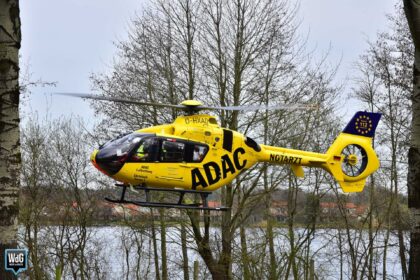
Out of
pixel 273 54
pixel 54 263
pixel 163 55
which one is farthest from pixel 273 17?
pixel 54 263

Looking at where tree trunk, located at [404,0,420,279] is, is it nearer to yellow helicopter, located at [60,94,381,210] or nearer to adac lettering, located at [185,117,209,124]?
yellow helicopter, located at [60,94,381,210]

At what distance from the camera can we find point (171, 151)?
23.9 ft

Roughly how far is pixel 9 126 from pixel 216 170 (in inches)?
128

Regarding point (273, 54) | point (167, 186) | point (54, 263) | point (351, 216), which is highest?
point (273, 54)

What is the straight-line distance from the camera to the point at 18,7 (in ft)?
18.9

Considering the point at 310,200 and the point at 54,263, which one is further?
the point at 54,263

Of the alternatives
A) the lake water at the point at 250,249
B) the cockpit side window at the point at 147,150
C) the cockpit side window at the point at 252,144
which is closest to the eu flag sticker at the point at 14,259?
the cockpit side window at the point at 147,150

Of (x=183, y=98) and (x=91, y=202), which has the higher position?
(x=183, y=98)

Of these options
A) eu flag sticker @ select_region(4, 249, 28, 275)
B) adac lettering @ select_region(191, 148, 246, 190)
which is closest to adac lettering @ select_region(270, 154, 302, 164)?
adac lettering @ select_region(191, 148, 246, 190)

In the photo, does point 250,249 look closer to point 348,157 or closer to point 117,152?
point 348,157

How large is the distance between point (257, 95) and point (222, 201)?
333 centimetres

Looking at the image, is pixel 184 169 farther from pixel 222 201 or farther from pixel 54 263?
pixel 54 263

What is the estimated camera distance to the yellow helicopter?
702 cm

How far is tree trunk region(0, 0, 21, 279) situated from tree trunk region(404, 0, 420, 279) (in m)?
4.48
